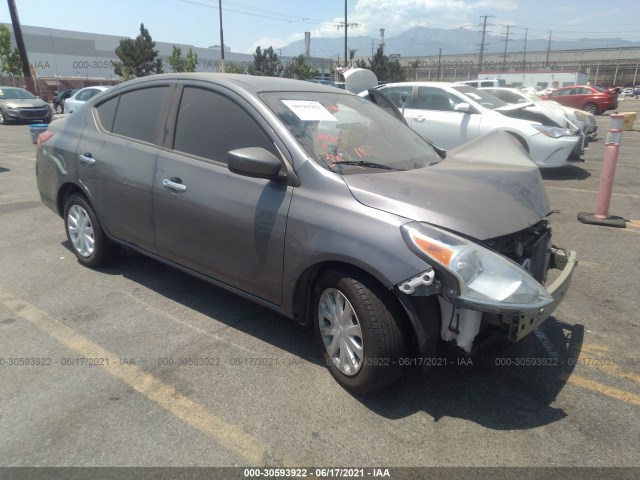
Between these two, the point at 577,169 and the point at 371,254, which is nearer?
the point at 371,254

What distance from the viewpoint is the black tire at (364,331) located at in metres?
2.50

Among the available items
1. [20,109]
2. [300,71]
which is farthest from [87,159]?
[300,71]

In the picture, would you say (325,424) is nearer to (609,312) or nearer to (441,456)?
(441,456)

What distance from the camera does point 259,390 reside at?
2.79m

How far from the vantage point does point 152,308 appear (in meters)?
3.78

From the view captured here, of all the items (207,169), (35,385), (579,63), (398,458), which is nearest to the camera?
(398,458)

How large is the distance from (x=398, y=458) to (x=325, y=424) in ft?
1.35

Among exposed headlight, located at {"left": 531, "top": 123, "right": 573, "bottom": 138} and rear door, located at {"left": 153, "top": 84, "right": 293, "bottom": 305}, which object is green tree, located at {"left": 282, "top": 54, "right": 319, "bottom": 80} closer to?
exposed headlight, located at {"left": 531, "top": 123, "right": 573, "bottom": 138}

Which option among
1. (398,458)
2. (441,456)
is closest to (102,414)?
(398,458)

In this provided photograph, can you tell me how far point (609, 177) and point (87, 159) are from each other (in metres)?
5.69

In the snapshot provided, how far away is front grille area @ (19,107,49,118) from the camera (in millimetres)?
19438

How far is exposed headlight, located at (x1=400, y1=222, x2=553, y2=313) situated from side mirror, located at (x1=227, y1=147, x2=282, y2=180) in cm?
86

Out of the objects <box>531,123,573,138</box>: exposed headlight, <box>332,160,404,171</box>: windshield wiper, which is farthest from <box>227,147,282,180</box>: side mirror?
<box>531,123,573,138</box>: exposed headlight

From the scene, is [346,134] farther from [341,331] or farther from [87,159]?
[87,159]
